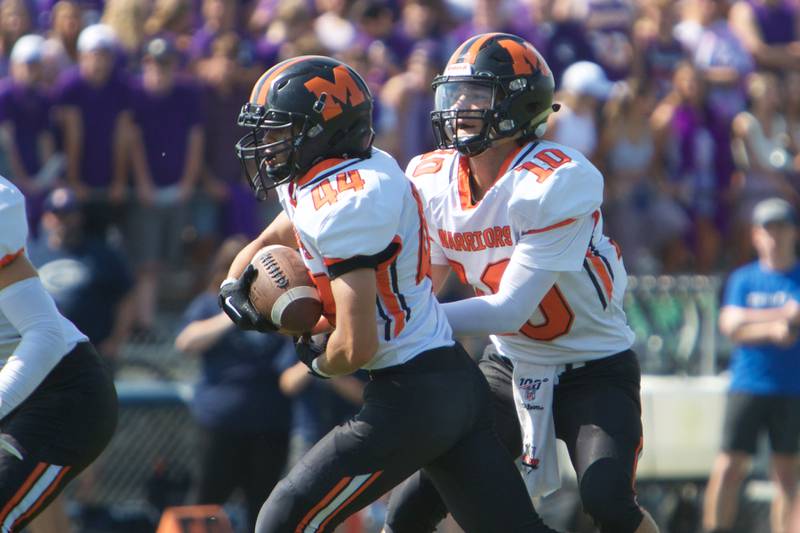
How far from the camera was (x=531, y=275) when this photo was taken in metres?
4.78

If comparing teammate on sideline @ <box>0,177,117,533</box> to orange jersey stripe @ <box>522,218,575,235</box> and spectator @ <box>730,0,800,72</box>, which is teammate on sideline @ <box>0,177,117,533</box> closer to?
orange jersey stripe @ <box>522,218,575,235</box>

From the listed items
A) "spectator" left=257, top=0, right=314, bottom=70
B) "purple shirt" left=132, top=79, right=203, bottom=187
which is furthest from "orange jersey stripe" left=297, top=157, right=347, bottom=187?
"spectator" left=257, top=0, right=314, bottom=70

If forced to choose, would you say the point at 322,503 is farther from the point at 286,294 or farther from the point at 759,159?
the point at 759,159

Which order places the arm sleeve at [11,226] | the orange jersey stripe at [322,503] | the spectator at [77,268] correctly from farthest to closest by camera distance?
the spectator at [77,268] < the arm sleeve at [11,226] < the orange jersey stripe at [322,503]

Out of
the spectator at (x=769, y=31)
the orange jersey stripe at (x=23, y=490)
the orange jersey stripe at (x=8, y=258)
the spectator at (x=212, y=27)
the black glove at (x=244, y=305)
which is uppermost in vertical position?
the orange jersey stripe at (x=8, y=258)

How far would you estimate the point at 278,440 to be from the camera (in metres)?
8.02

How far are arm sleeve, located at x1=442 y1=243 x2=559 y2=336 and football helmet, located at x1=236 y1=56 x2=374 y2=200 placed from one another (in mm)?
618

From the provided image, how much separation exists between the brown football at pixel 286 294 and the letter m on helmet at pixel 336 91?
1.53 ft

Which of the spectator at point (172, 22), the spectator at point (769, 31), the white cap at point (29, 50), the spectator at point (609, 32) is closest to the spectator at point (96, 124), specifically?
the white cap at point (29, 50)

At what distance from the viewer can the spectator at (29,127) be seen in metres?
8.83

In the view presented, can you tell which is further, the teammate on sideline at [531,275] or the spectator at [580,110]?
the spectator at [580,110]

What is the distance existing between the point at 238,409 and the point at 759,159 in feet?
15.7

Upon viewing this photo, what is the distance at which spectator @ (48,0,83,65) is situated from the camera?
9.41 meters

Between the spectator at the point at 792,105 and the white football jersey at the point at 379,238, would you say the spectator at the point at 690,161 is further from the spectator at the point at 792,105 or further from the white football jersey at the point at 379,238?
the white football jersey at the point at 379,238
